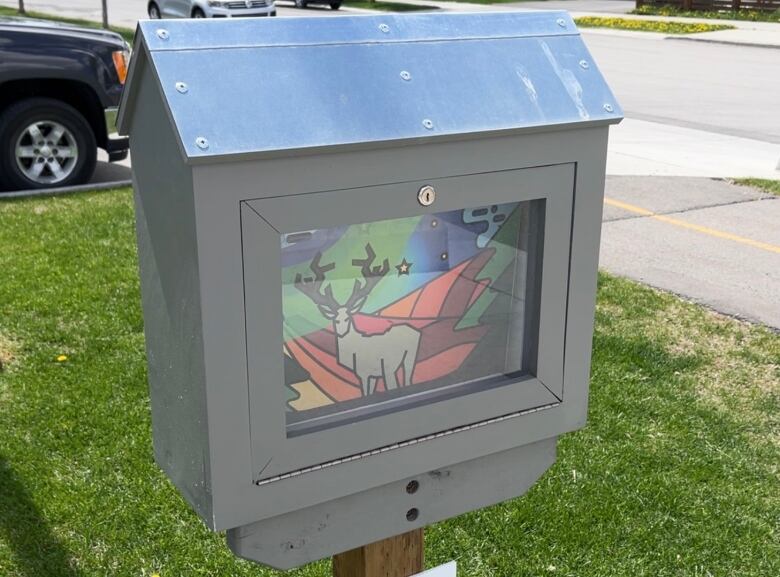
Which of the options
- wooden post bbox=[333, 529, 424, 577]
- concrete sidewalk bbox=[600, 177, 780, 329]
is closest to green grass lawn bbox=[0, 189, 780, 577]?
concrete sidewalk bbox=[600, 177, 780, 329]

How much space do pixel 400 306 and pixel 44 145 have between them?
21.6 ft

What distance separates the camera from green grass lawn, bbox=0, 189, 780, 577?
321 cm

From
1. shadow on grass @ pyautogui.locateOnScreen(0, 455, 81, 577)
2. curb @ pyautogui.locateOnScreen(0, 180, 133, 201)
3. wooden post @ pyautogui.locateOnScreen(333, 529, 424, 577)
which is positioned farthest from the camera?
curb @ pyautogui.locateOnScreen(0, 180, 133, 201)

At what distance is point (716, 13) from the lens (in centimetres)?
2961

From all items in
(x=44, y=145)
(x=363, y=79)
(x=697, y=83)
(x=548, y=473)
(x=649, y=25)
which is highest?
(x=363, y=79)

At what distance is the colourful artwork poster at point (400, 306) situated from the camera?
1.64 m

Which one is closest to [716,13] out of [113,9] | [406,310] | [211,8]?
[211,8]

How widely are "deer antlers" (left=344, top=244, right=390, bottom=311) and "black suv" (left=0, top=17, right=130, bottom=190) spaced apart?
6.45 metres

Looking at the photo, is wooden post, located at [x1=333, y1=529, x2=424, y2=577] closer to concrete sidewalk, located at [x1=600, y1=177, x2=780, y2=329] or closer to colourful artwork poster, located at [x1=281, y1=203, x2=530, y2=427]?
colourful artwork poster, located at [x1=281, y1=203, x2=530, y2=427]

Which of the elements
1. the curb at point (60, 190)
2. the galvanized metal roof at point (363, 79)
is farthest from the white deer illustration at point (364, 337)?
the curb at point (60, 190)

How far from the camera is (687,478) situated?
144 inches

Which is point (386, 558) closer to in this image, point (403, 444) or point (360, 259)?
point (403, 444)

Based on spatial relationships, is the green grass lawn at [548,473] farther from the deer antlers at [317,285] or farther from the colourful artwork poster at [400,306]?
the deer antlers at [317,285]

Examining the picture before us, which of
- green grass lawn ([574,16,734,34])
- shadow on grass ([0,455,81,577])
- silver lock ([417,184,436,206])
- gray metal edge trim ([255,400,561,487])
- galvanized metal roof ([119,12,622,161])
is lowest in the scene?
green grass lawn ([574,16,734,34])
